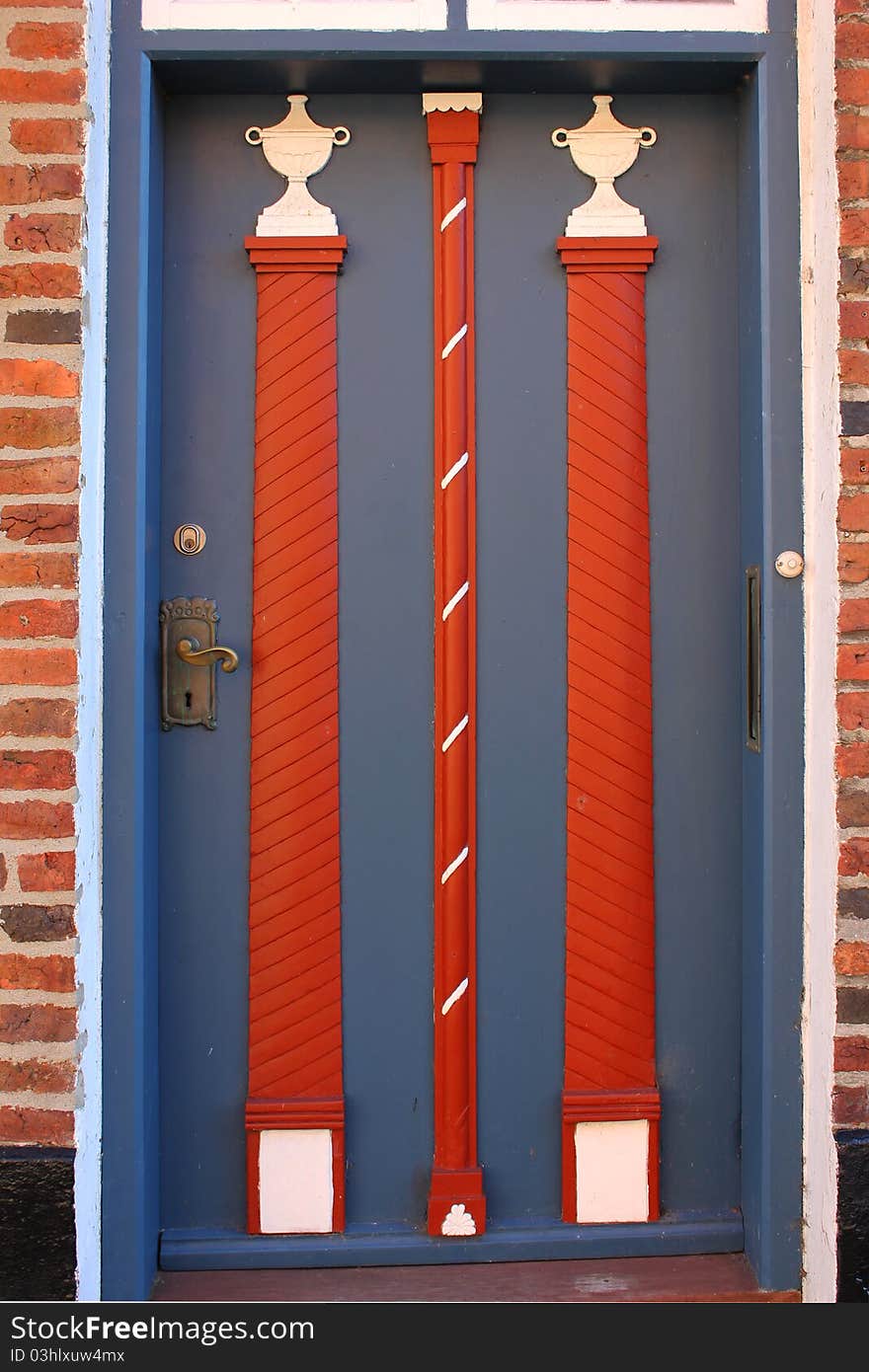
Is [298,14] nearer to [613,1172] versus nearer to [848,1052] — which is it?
[848,1052]

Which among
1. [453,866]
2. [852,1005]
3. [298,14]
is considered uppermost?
[298,14]

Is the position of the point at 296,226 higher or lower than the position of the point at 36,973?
higher

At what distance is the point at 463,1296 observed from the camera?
7.80 ft

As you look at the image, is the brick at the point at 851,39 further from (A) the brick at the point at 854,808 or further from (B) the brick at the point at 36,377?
(B) the brick at the point at 36,377

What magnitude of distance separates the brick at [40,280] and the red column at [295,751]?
41cm

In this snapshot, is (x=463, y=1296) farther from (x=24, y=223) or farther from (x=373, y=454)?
(x=24, y=223)

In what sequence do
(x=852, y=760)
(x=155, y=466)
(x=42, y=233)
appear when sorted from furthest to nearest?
(x=155, y=466) < (x=852, y=760) < (x=42, y=233)

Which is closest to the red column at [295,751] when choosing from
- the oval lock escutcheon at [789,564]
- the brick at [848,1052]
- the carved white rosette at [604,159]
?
the carved white rosette at [604,159]

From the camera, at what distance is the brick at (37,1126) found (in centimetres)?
221

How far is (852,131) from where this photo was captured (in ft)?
7.41

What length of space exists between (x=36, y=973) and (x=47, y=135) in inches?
A: 60.9

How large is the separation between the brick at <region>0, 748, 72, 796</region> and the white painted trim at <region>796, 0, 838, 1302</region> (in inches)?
55.9

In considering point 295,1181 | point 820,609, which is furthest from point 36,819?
point 820,609
